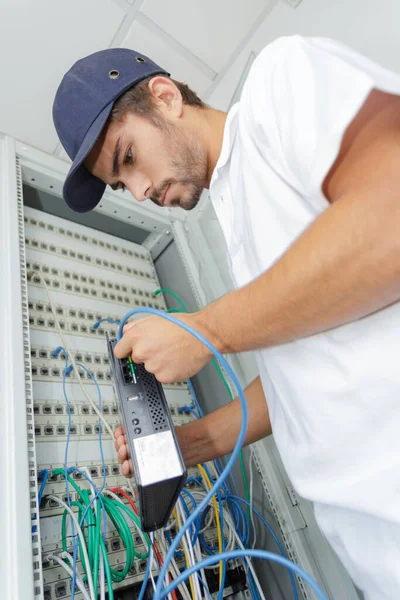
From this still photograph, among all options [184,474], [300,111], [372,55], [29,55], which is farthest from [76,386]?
[372,55]

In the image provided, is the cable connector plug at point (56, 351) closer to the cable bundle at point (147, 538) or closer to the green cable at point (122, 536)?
the cable bundle at point (147, 538)

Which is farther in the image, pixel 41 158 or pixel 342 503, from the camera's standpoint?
pixel 41 158

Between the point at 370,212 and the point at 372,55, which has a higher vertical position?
the point at 372,55

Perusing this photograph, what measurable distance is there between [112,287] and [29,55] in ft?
3.02

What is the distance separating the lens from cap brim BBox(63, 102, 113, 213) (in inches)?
37.1

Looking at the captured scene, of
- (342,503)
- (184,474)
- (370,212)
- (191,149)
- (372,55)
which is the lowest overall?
(342,503)

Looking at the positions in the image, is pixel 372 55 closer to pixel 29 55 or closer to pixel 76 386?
pixel 29 55

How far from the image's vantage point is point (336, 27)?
1498 mm

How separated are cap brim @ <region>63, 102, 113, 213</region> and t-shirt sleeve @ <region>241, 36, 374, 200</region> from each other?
1.33 ft

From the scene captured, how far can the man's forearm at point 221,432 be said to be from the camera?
39.1 inches

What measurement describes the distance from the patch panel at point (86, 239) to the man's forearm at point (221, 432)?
0.88 metres

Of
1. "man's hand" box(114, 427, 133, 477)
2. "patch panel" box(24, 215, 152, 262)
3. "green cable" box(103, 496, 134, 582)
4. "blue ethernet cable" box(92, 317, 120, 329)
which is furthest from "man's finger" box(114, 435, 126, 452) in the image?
"patch panel" box(24, 215, 152, 262)

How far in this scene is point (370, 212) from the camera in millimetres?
495

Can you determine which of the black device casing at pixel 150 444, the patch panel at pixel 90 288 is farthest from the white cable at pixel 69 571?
the patch panel at pixel 90 288
